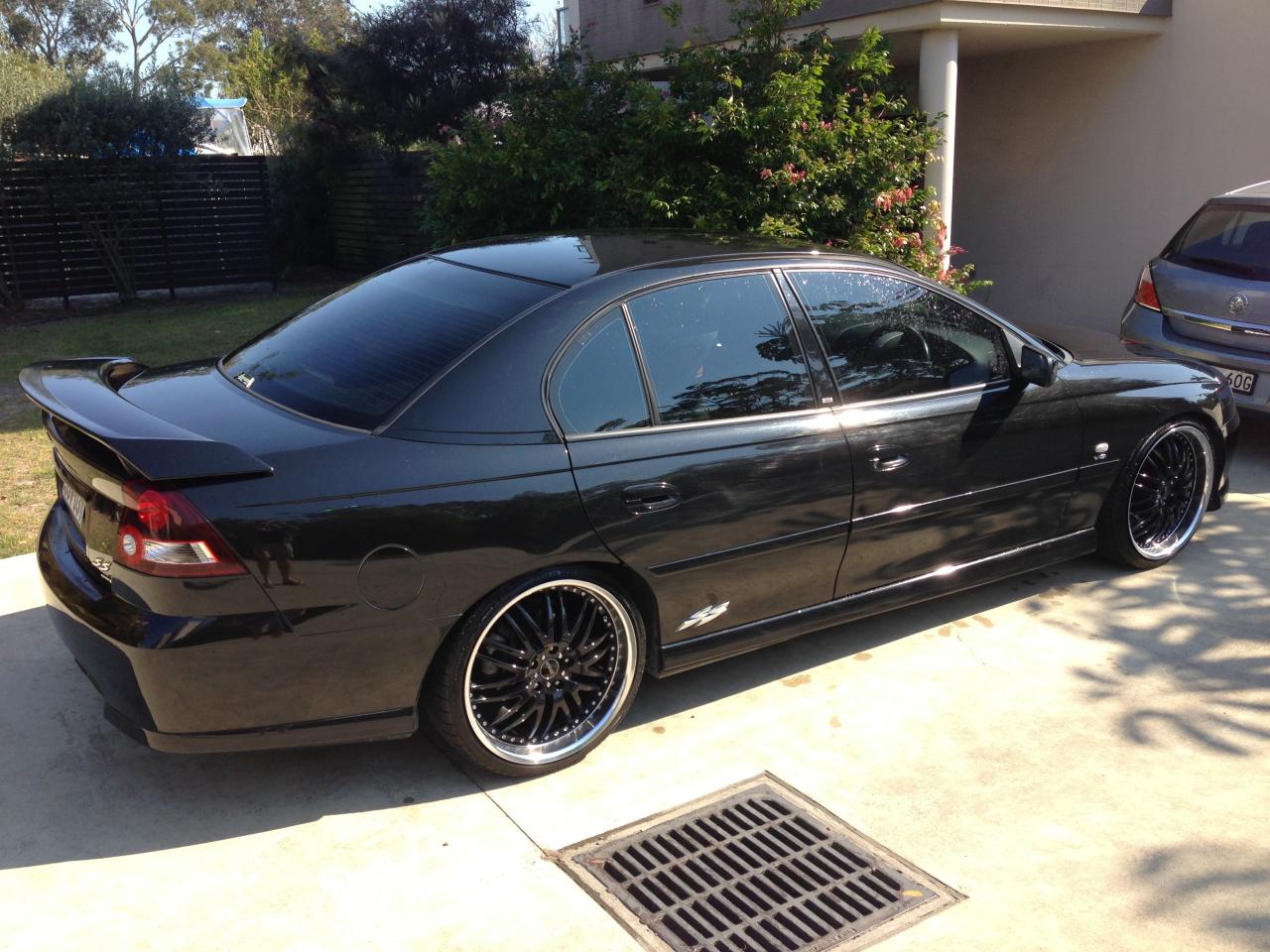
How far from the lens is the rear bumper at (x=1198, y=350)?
6469 mm

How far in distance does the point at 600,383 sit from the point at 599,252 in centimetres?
71

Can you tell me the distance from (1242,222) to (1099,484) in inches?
126

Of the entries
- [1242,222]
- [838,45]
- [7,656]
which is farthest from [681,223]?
[7,656]

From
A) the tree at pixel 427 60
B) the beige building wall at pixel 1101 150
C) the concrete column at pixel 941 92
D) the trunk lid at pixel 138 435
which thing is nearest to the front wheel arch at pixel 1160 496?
the trunk lid at pixel 138 435

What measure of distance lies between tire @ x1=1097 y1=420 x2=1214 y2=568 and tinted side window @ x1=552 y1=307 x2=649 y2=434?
2.45 meters

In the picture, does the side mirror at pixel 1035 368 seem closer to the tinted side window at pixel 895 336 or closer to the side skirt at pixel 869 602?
the tinted side window at pixel 895 336

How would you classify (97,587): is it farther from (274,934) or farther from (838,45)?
(838,45)

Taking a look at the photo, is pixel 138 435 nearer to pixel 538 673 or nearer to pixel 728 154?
pixel 538 673

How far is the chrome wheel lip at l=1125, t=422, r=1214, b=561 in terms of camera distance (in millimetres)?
5027

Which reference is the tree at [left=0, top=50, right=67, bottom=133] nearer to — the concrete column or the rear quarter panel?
the concrete column

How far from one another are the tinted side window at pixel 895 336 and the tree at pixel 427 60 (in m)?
11.5

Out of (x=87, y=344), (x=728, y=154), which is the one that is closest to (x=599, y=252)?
(x=728, y=154)

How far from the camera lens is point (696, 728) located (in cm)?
391

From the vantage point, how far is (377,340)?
148 inches
